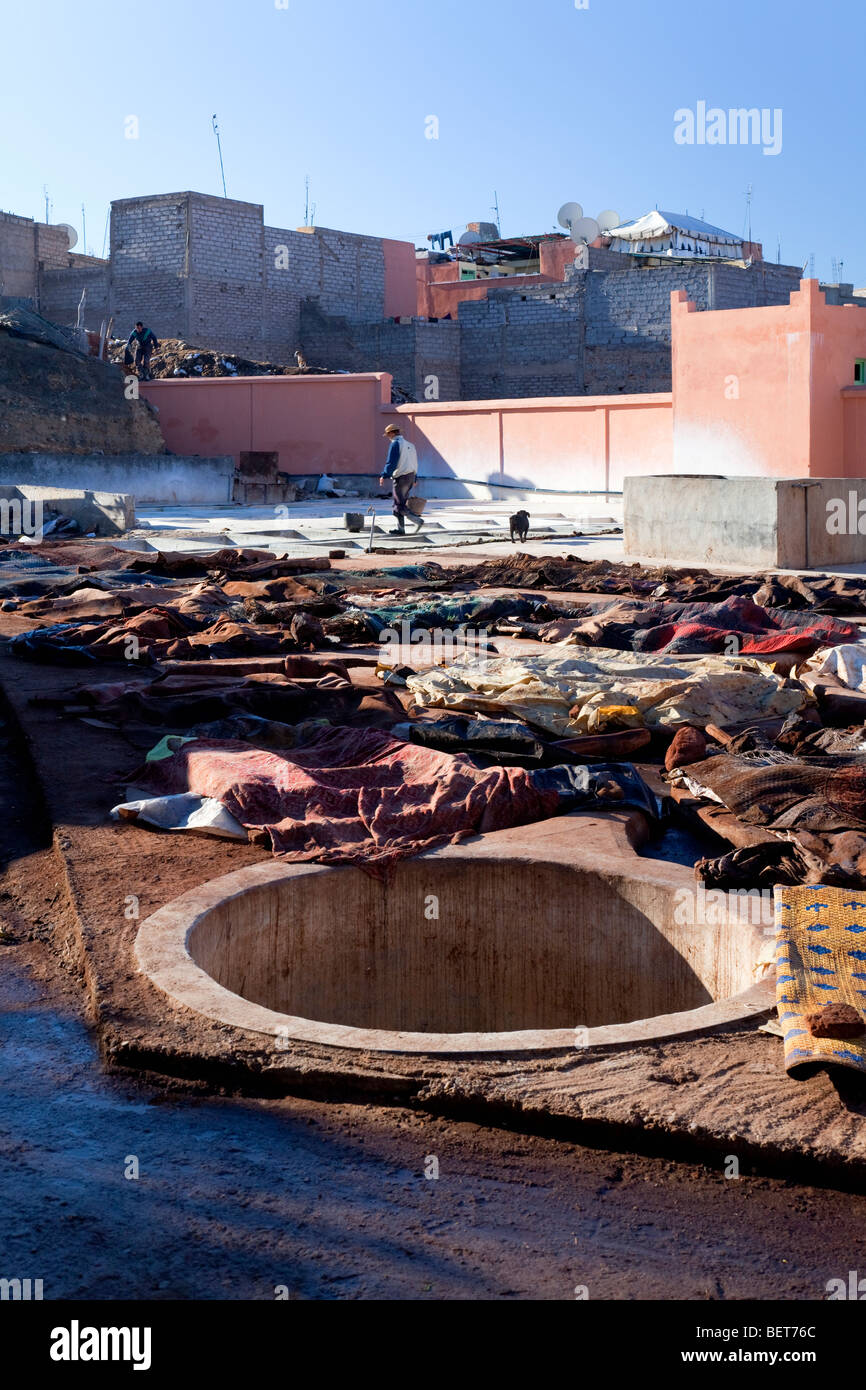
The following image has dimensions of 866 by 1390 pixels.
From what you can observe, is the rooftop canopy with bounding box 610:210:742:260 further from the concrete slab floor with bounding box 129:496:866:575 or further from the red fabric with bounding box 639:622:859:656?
the red fabric with bounding box 639:622:859:656

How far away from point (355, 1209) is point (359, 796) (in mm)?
2854

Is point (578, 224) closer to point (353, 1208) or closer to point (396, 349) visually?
point (396, 349)

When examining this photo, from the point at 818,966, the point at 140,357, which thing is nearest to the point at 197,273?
the point at 140,357

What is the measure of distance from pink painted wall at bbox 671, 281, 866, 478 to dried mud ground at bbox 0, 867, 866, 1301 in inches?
871

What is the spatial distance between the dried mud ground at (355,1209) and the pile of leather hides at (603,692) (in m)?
3.98

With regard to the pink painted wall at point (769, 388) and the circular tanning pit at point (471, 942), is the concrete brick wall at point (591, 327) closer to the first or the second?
the pink painted wall at point (769, 388)

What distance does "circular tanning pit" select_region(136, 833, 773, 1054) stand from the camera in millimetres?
4633

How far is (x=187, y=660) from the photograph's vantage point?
30.8 feet

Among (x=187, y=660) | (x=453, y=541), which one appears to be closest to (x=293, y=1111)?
(x=187, y=660)

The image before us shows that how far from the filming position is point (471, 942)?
5.14 meters

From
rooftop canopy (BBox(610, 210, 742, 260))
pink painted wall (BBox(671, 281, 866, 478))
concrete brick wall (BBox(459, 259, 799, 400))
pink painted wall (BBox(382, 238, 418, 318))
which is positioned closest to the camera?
pink painted wall (BBox(671, 281, 866, 478))

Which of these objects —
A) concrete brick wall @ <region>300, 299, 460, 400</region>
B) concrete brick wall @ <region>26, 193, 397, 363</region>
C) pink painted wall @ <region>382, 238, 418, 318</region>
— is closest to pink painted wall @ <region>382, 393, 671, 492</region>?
concrete brick wall @ <region>300, 299, 460, 400</region>

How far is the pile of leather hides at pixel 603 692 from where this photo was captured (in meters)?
7.09

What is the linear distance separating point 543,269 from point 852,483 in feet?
121
